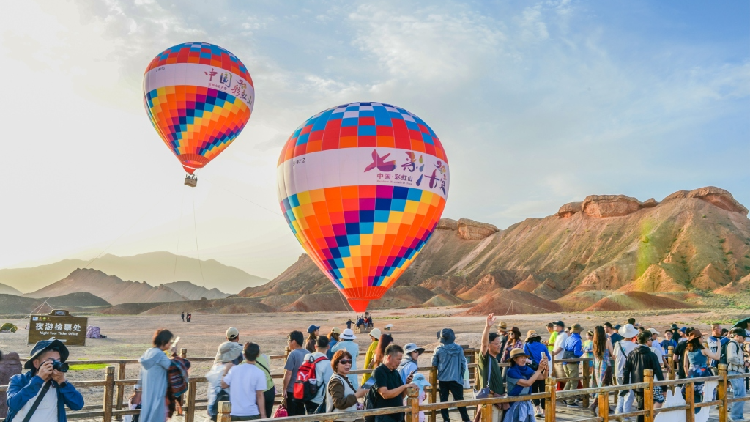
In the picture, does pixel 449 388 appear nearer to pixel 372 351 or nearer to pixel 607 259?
pixel 372 351

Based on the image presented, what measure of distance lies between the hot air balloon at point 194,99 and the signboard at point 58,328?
1414cm

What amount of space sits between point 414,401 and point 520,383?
1737mm

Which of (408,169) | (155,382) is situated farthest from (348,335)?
(408,169)

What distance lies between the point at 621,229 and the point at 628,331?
326ft

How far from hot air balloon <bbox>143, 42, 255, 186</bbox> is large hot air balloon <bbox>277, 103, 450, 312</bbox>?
1484cm

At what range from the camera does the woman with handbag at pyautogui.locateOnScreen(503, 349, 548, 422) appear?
700 centimetres

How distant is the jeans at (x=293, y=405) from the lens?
6781 mm

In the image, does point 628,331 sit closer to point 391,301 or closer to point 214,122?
point 214,122

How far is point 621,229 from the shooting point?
10131 cm

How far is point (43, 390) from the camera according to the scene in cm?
500

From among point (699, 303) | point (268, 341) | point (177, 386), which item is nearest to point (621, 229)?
point (699, 303)

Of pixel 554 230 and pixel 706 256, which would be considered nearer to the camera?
pixel 706 256

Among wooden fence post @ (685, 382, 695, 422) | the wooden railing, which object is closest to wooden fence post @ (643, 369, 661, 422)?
the wooden railing

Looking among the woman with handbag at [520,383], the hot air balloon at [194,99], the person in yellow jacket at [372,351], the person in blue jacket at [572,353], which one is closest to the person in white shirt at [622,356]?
the person in blue jacket at [572,353]
